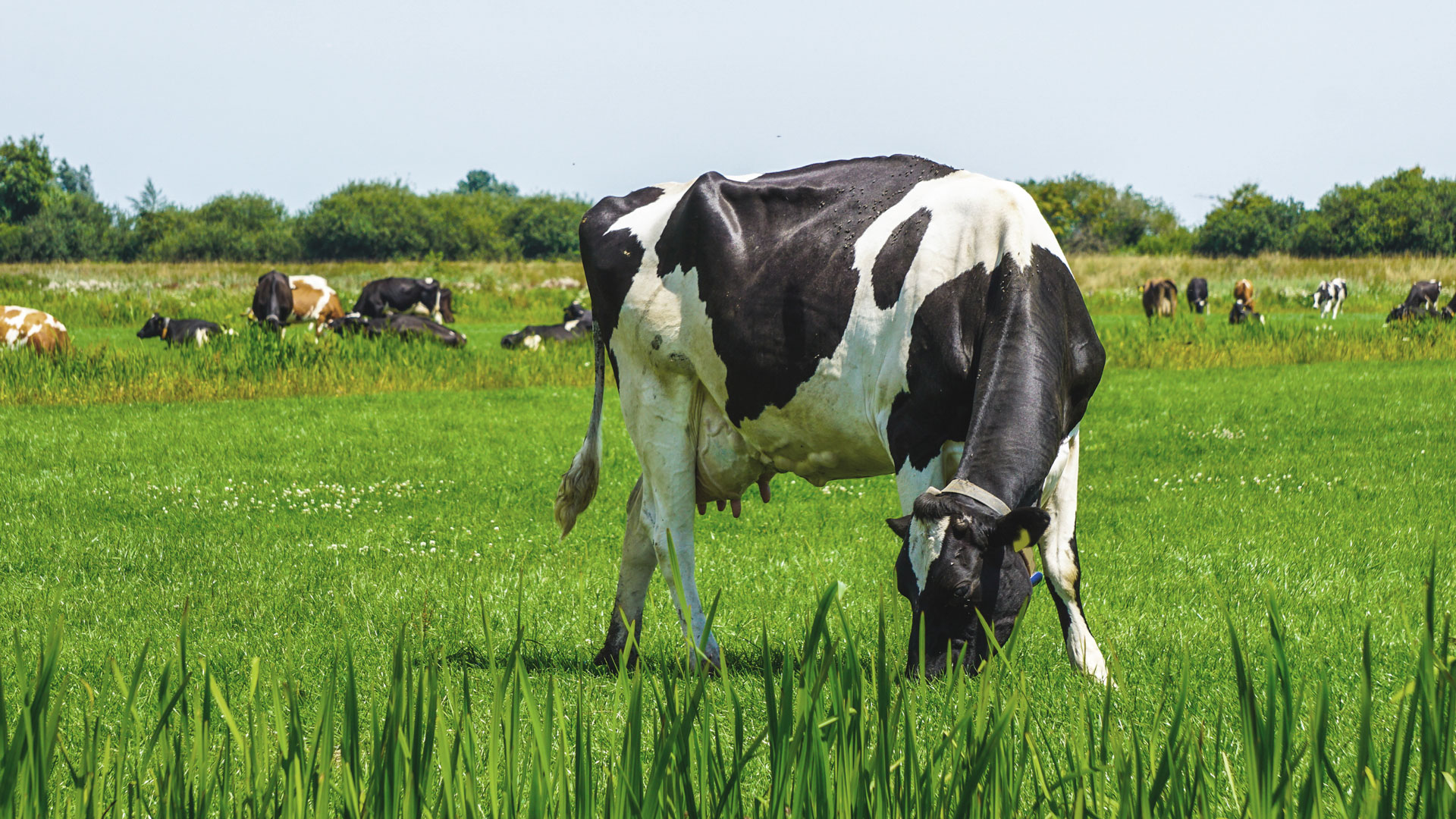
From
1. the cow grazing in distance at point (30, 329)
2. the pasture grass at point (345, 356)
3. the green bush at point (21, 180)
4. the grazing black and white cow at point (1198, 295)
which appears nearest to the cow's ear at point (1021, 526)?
the pasture grass at point (345, 356)

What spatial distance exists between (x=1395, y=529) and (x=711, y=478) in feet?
15.2

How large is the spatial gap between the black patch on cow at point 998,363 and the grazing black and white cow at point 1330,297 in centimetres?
3602

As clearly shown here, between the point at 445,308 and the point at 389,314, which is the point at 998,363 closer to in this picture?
the point at 389,314

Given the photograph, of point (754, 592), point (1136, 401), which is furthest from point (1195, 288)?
point (754, 592)

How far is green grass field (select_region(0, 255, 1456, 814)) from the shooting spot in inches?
175

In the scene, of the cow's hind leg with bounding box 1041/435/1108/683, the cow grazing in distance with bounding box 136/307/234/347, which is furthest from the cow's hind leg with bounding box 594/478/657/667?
the cow grazing in distance with bounding box 136/307/234/347

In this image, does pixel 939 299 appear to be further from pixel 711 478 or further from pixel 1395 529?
pixel 1395 529

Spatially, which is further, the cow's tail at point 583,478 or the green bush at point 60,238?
the green bush at point 60,238

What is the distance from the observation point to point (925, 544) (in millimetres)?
3416

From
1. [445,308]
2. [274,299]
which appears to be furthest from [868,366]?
[445,308]

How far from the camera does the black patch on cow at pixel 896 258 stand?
436 centimetres

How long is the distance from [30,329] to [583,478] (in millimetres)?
18782

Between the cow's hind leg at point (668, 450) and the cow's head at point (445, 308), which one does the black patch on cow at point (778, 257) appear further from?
the cow's head at point (445, 308)

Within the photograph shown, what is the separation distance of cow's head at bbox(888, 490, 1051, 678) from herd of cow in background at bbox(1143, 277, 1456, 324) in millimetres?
28377
